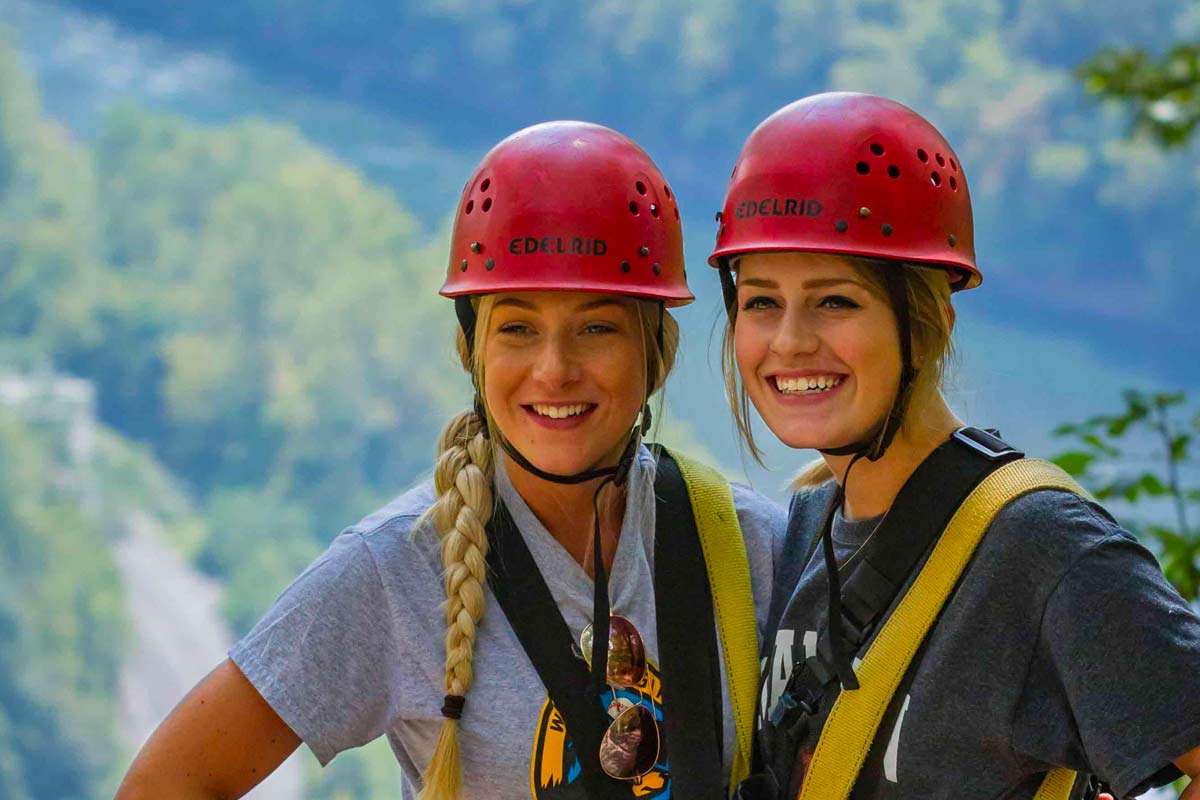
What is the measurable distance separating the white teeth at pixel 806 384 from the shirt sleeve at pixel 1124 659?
0.42 metres

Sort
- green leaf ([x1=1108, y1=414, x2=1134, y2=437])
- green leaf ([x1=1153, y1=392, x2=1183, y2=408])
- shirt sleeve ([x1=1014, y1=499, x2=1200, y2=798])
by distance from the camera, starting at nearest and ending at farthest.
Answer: shirt sleeve ([x1=1014, y1=499, x2=1200, y2=798]) → green leaf ([x1=1108, y1=414, x2=1134, y2=437]) → green leaf ([x1=1153, y1=392, x2=1183, y2=408])

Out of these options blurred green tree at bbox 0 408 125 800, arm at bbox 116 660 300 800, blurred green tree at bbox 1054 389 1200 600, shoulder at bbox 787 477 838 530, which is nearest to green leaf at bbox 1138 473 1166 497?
blurred green tree at bbox 1054 389 1200 600

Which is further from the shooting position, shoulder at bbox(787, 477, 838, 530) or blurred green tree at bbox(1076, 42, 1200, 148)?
blurred green tree at bbox(1076, 42, 1200, 148)

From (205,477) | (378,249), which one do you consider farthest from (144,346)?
(378,249)

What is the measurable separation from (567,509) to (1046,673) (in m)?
0.88

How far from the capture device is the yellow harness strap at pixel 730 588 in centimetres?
218

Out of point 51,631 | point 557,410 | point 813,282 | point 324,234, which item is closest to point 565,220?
point 557,410

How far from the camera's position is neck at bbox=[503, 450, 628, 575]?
230cm

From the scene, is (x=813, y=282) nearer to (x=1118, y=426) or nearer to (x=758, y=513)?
(x=758, y=513)

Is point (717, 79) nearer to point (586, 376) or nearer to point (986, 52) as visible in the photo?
point (986, 52)

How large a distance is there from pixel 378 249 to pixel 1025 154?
1943 cm

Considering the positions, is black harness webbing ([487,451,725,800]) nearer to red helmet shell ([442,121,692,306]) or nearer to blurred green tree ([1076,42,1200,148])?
red helmet shell ([442,121,692,306])

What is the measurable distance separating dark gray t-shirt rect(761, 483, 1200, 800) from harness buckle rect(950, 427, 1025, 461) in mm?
125

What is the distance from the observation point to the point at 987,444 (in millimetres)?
1935
